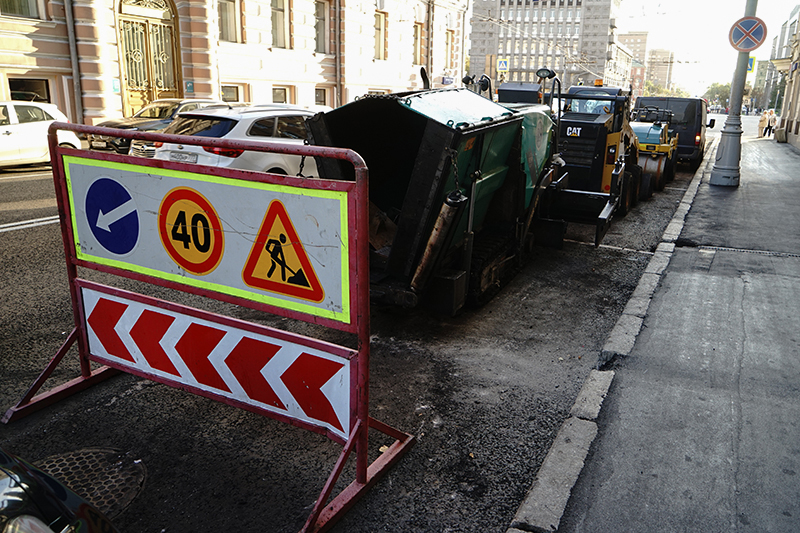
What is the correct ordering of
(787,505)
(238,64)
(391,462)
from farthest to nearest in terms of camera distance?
(238,64) < (391,462) < (787,505)

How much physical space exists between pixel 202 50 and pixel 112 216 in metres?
20.2

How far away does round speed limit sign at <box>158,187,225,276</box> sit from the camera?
325 cm

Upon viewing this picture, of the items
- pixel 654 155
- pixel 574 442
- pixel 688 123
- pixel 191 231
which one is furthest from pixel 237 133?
pixel 688 123

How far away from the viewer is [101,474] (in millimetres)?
3344

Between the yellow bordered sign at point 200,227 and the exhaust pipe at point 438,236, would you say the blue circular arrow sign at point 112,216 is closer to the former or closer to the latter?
the yellow bordered sign at point 200,227

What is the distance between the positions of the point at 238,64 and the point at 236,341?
22661mm

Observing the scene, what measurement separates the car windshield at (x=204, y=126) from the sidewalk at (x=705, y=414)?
680 cm

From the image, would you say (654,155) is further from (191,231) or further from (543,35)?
(543,35)

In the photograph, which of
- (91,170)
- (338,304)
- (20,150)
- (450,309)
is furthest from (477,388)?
(20,150)

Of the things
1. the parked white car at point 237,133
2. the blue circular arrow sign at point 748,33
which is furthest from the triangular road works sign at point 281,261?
the blue circular arrow sign at point 748,33

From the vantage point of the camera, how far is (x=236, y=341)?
3.31 m

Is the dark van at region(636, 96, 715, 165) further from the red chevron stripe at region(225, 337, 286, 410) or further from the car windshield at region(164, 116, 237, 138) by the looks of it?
the red chevron stripe at region(225, 337, 286, 410)

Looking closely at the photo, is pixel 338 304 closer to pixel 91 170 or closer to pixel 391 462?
pixel 391 462

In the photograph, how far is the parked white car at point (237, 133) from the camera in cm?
909
